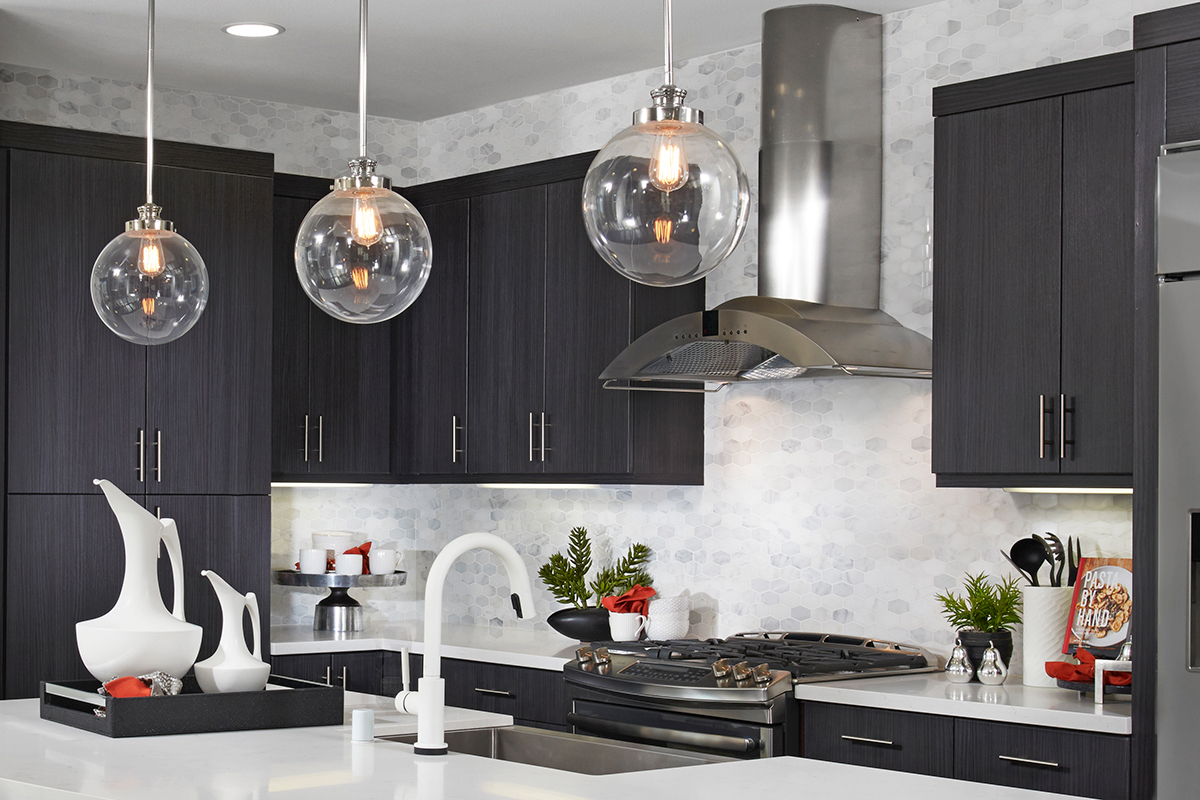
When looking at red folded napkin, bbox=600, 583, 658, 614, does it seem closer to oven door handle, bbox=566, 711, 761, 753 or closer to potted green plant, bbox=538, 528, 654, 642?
potted green plant, bbox=538, 528, 654, 642

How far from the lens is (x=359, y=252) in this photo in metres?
2.45

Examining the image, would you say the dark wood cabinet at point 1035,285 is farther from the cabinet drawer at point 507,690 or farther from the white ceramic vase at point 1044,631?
the cabinet drawer at point 507,690

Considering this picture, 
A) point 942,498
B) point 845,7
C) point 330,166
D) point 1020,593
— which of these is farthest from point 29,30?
point 1020,593

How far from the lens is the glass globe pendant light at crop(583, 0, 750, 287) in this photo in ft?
6.50

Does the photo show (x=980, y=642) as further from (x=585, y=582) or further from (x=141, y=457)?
(x=141, y=457)

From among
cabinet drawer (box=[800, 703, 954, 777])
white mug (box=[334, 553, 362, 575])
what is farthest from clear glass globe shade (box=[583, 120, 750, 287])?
white mug (box=[334, 553, 362, 575])

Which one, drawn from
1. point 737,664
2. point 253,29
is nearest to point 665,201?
point 737,664

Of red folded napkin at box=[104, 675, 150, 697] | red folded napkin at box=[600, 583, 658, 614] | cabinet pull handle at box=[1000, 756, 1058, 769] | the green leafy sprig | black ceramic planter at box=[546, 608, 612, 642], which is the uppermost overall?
the green leafy sprig

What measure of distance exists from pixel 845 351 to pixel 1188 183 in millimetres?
1038

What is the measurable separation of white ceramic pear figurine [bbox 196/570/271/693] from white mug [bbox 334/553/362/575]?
226 cm

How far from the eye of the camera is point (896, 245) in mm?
4262

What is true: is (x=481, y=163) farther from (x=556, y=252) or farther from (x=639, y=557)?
(x=639, y=557)

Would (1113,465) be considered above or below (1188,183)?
below

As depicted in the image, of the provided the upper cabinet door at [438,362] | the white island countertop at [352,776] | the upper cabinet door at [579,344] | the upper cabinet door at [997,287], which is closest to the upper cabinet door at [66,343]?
the upper cabinet door at [438,362]
